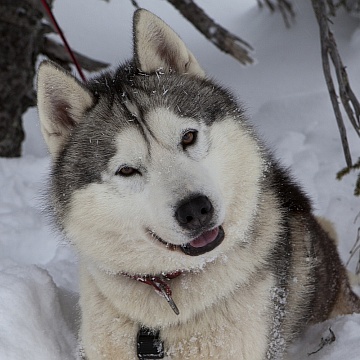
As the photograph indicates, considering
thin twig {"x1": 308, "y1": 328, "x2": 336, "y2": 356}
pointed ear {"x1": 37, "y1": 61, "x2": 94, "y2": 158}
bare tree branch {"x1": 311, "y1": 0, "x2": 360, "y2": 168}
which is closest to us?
pointed ear {"x1": 37, "y1": 61, "x2": 94, "y2": 158}

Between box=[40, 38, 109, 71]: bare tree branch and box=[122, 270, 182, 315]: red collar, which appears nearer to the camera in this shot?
box=[122, 270, 182, 315]: red collar

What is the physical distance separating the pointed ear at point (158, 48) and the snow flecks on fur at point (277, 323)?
1078mm

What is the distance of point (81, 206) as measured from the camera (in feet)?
8.90

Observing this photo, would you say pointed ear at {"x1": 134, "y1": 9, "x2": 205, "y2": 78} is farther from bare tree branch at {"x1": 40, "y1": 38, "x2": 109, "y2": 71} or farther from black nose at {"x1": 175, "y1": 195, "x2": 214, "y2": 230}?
bare tree branch at {"x1": 40, "y1": 38, "x2": 109, "y2": 71}

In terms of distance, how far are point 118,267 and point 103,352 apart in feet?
1.29

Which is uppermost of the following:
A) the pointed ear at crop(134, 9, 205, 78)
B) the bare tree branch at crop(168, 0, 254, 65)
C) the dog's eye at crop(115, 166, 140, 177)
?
the bare tree branch at crop(168, 0, 254, 65)

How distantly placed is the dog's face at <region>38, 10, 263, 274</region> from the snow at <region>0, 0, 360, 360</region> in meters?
0.42

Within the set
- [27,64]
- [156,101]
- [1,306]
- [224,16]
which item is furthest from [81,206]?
[224,16]

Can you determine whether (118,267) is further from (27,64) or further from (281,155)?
(27,64)

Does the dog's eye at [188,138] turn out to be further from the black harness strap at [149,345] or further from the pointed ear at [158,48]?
the black harness strap at [149,345]

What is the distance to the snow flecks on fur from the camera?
9.46 feet

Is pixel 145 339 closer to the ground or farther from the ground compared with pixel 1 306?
farther from the ground

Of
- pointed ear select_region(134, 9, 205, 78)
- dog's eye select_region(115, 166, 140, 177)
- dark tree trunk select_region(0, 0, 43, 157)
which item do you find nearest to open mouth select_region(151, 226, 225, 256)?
dog's eye select_region(115, 166, 140, 177)

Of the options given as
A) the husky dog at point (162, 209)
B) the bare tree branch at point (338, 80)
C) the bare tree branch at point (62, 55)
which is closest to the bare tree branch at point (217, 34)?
the bare tree branch at point (62, 55)
